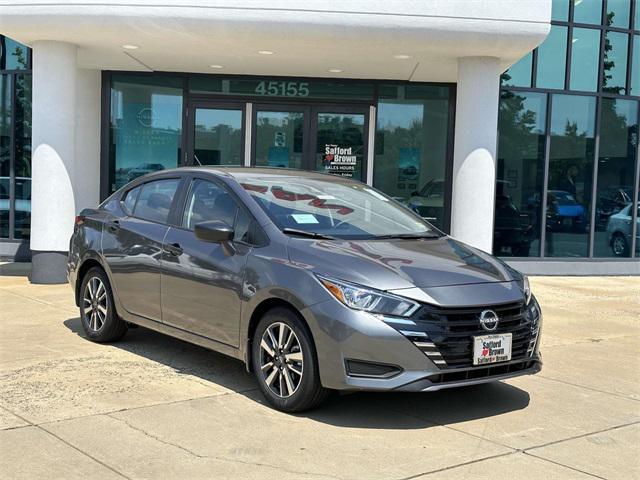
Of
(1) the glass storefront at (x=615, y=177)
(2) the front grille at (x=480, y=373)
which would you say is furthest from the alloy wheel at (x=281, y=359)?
(1) the glass storefront at (x=615, y=177)

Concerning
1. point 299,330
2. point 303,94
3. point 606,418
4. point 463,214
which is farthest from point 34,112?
point 606,418

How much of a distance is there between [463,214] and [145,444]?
7203 mm

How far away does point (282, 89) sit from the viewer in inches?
513

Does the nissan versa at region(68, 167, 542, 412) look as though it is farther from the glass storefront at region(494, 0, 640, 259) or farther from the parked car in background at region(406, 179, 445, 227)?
the glass storefront at region(494, 0, 640, 259)

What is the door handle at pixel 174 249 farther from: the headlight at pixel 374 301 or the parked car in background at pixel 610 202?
the parked car in background at pixel 610 202

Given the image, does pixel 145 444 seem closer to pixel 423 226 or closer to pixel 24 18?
pixel 423 226

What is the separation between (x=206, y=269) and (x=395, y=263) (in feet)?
4.76

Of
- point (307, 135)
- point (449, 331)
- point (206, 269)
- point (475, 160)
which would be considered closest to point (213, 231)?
point (206, 269)

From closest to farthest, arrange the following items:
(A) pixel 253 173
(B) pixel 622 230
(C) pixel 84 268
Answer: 1. (A) pixel 253 173
2. (C) pixel 84 268
3. (B) pixel 622 230

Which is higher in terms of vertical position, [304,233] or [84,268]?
[304,233]

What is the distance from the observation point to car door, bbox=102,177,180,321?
6.20 m

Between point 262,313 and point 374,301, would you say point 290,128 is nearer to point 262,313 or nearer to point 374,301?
point 262,313

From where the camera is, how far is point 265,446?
4430mm

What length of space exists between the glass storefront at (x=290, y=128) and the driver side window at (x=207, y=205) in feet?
22.7
